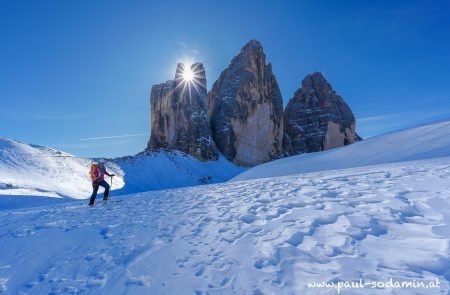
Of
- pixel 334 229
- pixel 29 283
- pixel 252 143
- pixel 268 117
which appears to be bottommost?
pixel 29 283

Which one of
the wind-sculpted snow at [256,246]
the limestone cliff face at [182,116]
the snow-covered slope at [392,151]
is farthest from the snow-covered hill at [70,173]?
the snow-covered slope at [392,151]

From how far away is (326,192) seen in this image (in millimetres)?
7371

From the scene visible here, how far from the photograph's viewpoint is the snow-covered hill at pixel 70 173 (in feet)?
61.6

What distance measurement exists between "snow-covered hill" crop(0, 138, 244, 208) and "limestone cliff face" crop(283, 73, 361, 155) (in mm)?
38624

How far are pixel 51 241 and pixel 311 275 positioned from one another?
5.77 metres

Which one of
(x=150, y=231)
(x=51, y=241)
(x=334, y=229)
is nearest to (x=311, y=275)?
(x=334, y=229)

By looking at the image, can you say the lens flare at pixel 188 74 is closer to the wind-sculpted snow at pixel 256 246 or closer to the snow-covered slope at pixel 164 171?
the snow-covered slope at pixel 164 171

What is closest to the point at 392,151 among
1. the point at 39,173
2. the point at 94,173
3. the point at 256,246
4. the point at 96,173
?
the point at 256,246

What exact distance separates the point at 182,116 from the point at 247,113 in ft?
54.6

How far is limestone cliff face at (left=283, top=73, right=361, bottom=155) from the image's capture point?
252 feet

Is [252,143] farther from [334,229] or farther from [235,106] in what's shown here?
[334,229]

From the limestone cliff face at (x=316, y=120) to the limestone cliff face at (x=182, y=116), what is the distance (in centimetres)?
2767

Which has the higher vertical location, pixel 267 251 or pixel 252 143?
pixel 252 143

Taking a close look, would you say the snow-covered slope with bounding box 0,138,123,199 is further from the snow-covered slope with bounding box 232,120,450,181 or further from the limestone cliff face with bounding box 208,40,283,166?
the limestone cliff face with bounding box 208,40,283,166
